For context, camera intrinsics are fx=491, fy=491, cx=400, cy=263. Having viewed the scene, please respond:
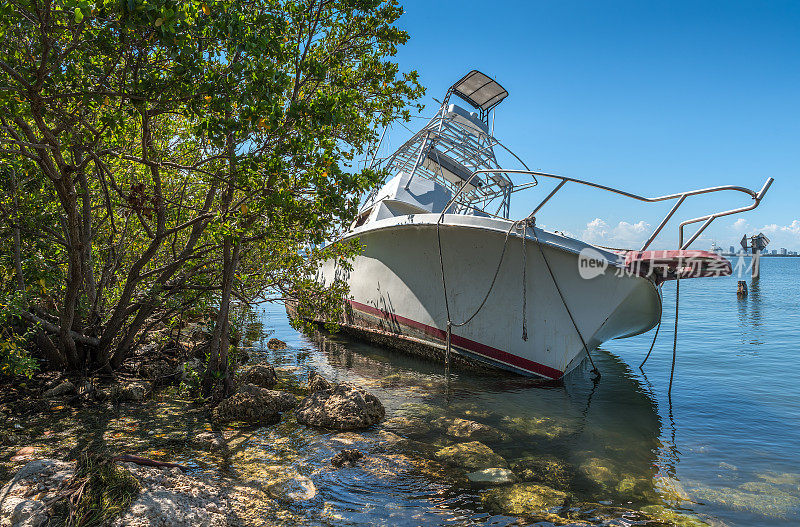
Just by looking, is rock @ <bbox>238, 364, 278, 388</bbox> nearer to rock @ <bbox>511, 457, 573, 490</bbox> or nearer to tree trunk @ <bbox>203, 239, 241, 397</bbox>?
tree trunk @ <bbox>203, 239, 241, 397</bbox>

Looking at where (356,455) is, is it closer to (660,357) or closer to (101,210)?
(101,210)

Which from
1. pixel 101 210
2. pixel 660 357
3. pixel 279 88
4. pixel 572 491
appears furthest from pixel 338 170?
pixel 660 357

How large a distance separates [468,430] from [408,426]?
76 centimetres

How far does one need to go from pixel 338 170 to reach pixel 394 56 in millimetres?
2133

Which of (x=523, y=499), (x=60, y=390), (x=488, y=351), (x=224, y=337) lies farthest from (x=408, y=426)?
(x=60, y=390)

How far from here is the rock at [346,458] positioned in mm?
4938

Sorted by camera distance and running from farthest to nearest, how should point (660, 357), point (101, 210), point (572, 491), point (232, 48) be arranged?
point (660, 357) → point (101, 210) → point (572, 491) → point (232, 48)

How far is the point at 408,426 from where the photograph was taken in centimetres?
627

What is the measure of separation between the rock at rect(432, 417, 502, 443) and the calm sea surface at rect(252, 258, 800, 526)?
0.18 m

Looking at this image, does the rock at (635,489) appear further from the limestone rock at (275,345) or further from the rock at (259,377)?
the limestone rock at (275,345)

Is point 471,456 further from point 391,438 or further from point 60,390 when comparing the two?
point 60,390

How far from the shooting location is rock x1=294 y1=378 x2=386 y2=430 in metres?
6.03

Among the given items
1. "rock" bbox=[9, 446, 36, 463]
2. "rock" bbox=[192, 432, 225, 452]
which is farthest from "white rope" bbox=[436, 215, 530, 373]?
"rock" bbox=[9, 446, 36, 463]

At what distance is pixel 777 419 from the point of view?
739 centimetres
